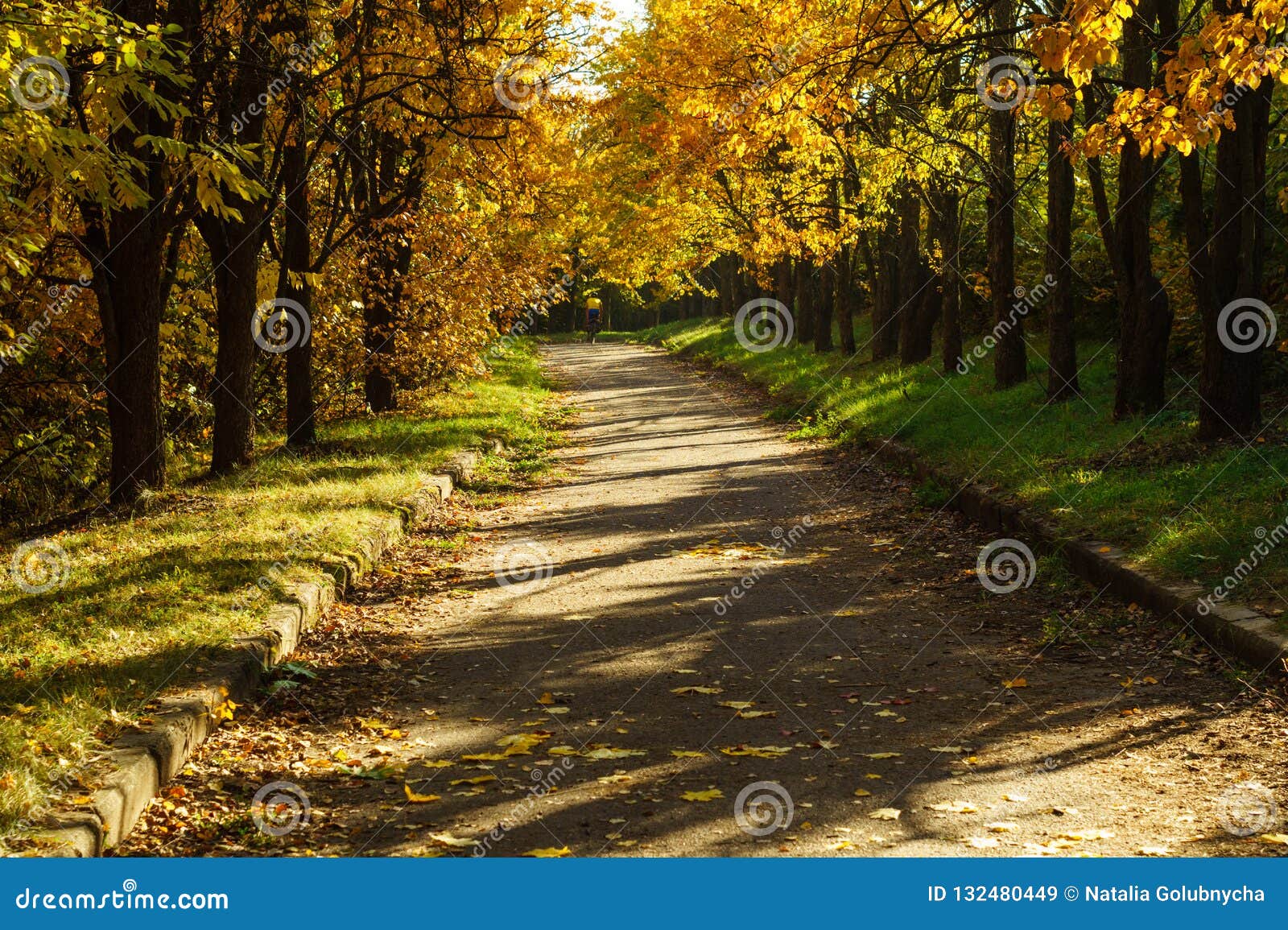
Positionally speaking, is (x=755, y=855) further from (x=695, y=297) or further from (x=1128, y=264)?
(x=695, y=297)

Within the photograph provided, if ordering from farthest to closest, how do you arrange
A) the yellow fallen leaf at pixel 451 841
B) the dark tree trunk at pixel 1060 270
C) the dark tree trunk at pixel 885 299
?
1. the dark tree trunk at pixel 885 299
2. the dark tree trunk at pixel 1060 270
3. the yellow fallen leaf at pixel 451 841

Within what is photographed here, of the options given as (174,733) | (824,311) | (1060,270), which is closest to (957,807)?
(174,733)

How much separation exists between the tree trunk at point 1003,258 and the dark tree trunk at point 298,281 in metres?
8.95

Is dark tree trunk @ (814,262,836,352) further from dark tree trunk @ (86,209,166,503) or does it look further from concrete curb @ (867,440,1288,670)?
dark tree trunk @ (86,209,166,503)

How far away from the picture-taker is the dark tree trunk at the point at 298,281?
46.3ft

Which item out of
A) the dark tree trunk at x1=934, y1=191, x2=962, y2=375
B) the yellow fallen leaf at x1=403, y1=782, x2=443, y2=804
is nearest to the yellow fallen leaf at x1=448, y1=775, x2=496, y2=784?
the yellow fallen leaf at x1=403, y1=782, x2=443, y2=804

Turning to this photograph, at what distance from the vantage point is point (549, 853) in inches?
165

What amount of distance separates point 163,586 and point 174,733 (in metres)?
2.78

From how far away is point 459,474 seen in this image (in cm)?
1389

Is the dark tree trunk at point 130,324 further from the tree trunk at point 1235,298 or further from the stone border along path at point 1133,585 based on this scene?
the tree trunk at point 1235,298

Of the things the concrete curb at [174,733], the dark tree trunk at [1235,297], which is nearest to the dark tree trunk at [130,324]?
the concrete curb at [174,733]

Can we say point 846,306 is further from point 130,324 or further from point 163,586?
point 163,586

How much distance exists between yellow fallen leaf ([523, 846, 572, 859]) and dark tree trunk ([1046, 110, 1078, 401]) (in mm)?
11581

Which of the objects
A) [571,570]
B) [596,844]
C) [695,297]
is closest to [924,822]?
[596,844]
